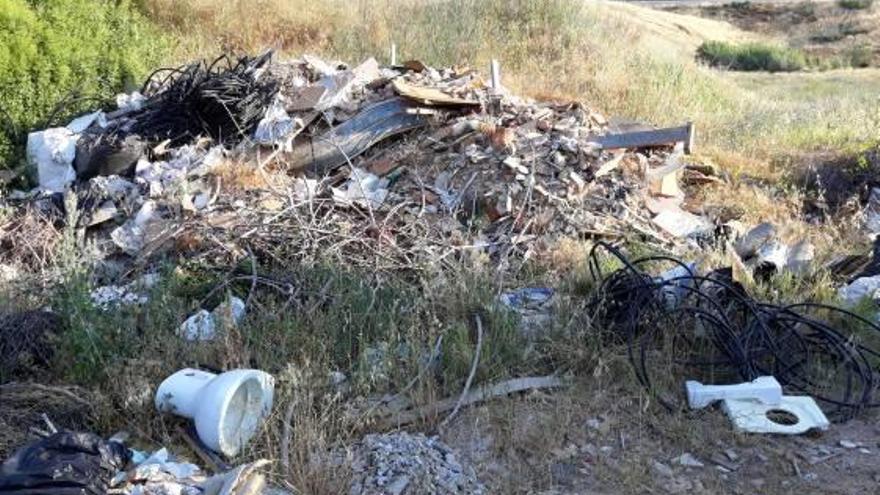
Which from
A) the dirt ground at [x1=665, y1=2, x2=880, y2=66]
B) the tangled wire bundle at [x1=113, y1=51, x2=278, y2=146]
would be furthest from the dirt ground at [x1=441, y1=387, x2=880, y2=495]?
the dirt ground at [x1=665, y1=2, x2=880, y2=66]

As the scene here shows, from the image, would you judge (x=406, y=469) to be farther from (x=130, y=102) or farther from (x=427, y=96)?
(x=130, y=102)

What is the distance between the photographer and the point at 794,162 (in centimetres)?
869

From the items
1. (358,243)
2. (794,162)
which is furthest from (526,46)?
(358,243)

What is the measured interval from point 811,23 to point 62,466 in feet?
131

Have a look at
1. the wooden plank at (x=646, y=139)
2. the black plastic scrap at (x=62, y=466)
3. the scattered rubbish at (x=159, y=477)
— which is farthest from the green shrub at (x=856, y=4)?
the black plastic scrap at (x=62, y=466)

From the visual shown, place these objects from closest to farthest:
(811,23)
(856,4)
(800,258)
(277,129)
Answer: (800,258), (277,129), (811,23), (856,4)

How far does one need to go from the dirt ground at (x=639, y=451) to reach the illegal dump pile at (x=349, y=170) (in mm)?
1501

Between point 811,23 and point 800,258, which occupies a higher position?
point 800,258

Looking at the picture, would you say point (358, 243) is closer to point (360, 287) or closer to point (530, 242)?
point (360, 287)

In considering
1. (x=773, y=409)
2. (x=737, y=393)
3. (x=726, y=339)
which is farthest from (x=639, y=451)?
(x=726, y=339)

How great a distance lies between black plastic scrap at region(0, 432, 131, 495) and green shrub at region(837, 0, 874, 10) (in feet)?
139

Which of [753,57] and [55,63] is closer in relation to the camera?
[55,63]

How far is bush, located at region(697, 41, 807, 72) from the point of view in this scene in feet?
85.8

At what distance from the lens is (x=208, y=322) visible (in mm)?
4398
